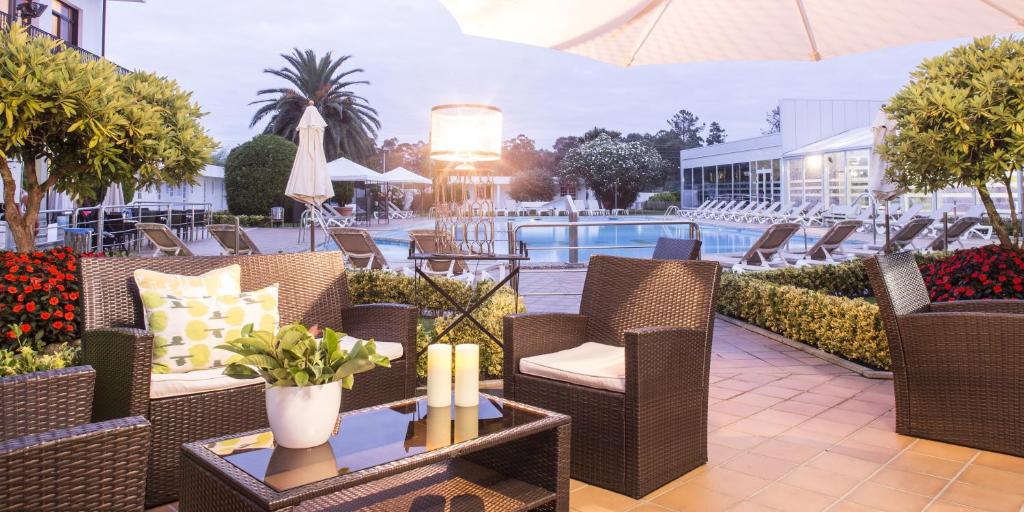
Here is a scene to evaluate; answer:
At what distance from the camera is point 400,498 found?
2.02m

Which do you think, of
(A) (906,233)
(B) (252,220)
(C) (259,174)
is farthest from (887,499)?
(C) (259,174)

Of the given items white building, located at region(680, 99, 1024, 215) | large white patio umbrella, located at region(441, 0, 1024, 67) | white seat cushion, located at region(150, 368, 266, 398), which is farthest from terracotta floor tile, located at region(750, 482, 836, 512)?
white building, located at region(680, 99, 1024, 215)

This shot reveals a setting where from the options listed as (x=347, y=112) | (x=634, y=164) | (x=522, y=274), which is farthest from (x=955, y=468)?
(x=634, y=164)

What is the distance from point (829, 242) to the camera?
8258 mm

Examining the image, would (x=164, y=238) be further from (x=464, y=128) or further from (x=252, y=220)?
(x=252, y=220)

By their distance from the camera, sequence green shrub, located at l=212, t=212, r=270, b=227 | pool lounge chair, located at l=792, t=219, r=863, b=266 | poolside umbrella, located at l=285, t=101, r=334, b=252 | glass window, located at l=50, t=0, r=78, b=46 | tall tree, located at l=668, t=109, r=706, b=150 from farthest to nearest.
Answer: tall tree, located at l=668, t=109, r=706, b=150, green shrub, located at l=212, t=212, r=270, b=227, glass window, located at l=50, t=0, r=78, b=46, pool lounge chair, located at l=792, t=219, r=863, b=266, poolside umbrella, located at l=285, t=101, r=334, b=252

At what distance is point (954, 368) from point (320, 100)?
24926mm

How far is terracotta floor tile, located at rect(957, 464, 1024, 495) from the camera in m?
2.40

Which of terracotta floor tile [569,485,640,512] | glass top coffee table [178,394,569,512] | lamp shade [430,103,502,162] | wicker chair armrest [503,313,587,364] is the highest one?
lamp shade [430,103,502,162]

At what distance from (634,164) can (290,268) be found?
29.4m

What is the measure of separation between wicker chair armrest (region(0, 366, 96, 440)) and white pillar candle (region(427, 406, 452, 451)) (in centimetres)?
89

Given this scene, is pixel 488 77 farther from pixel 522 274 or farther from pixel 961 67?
pixel 961 67

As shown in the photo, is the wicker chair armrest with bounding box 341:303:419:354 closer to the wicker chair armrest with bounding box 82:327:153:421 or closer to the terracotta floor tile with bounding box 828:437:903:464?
the wicker chair armrest with bounding box 82:327:153:421

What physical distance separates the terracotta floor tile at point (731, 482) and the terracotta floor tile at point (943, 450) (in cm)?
78
